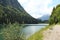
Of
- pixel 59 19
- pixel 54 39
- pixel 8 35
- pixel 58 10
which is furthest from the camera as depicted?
pixel 58 10

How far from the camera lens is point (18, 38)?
2241 cm

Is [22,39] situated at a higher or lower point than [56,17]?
lower

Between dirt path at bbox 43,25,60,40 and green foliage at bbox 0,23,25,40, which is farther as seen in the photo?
dirt path at bbox 43,25,60,40

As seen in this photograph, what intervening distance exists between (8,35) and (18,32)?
1.25 meters

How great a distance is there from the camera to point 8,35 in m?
22.0

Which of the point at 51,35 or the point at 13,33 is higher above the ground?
the point at 13,33

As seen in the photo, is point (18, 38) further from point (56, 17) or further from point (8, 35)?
point (56, 17)

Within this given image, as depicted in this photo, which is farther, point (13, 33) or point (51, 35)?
point (51, 35)

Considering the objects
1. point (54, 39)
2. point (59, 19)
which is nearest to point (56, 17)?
point (59, 19)

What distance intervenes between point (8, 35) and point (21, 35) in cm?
153

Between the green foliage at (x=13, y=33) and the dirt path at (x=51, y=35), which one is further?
the dirt path at (x=51, y=35)

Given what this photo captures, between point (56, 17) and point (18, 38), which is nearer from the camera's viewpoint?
point (18, 38)

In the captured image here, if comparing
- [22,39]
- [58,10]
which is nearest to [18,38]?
[22,39]

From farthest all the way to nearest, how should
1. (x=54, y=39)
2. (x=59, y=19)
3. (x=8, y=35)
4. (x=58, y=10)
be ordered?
(x=58, y=10) → (x=59, y=19) → (x=54, y=39) → (x=8, y=35)
